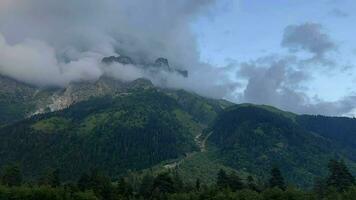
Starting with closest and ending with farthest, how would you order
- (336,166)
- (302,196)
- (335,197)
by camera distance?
(335,197) → (302,196) → (336,166)

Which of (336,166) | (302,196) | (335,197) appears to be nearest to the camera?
(335,197)

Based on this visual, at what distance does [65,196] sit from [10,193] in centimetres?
2149

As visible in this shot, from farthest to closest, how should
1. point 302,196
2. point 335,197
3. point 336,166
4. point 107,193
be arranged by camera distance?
point 107,193
point 336,166
point 302,196
point 335,197

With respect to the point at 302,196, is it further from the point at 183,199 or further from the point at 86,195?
the point at 86,195

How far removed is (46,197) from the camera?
187m

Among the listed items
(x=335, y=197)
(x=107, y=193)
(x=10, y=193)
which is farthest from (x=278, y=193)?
(x=10, y=193)

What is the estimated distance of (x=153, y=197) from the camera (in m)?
199

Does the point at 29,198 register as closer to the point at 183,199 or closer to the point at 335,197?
the point at 183,199

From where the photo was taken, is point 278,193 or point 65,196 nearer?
point 278,193

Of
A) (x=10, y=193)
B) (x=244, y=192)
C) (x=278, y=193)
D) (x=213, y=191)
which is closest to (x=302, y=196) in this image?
(x=278, y=193)

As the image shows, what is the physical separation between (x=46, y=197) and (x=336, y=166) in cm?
11159

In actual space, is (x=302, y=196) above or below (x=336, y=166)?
below

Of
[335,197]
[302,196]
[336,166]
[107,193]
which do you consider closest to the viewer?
[335,197]

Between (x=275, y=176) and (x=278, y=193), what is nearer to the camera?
(x=278, y=193)
